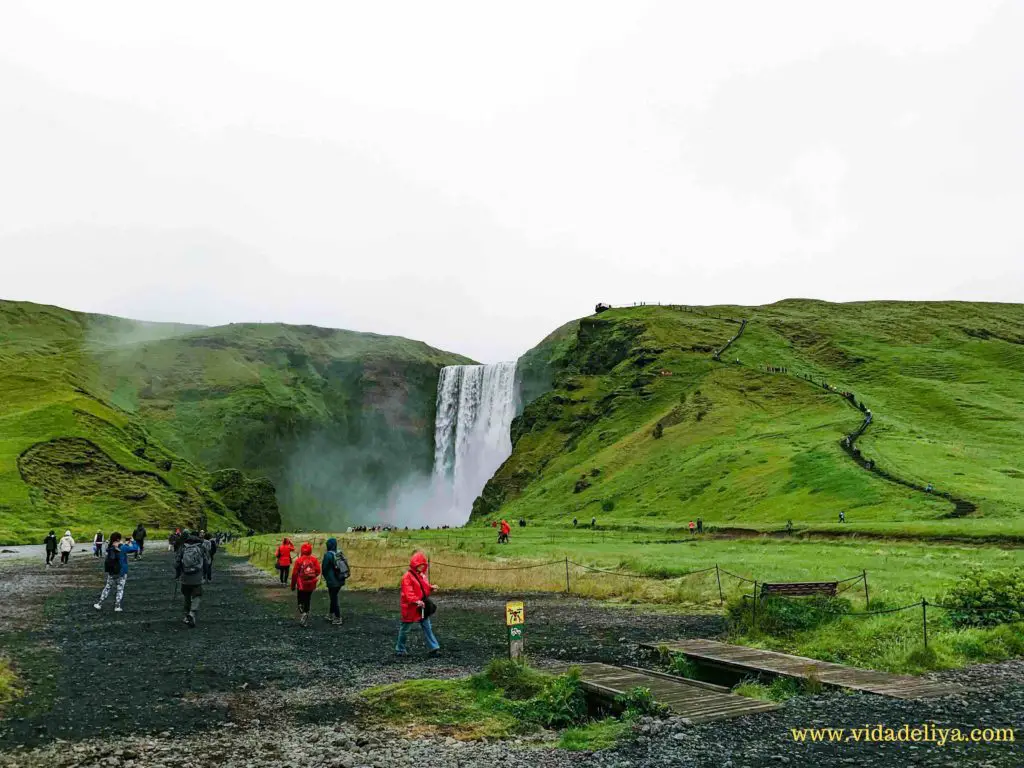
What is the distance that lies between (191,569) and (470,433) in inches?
4464

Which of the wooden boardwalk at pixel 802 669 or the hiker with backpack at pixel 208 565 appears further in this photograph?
the hiker with backpack at pixel 208 565

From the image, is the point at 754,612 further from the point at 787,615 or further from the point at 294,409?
the point at 294,409

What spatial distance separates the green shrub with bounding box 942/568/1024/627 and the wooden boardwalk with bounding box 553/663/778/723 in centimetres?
780

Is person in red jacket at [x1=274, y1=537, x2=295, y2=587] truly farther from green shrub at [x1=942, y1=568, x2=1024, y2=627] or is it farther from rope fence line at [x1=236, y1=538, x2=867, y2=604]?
green shrub at [x1=942, y1=568, x2=1024, y2=627]

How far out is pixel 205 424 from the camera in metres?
155

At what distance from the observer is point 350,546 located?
53.4 metres

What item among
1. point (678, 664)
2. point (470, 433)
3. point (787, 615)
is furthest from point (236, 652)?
point (470, 433)

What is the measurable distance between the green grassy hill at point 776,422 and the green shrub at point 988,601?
2419 centimetres

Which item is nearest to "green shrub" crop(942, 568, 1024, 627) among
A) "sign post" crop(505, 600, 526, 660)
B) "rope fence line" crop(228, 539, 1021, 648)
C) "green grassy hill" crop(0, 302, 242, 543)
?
"rope fence line" crop(228, 539, 1021, 648)

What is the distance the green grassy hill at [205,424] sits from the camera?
97625 mm

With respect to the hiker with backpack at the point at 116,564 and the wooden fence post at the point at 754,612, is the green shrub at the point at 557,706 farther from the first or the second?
the hiker with backpack at the point at 116,564

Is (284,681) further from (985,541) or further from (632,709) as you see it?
(985,541)

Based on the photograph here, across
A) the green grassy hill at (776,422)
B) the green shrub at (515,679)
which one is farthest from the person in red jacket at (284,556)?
the green grassy hill at (776,422)

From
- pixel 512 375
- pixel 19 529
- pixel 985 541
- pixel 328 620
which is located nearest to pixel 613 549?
pixel 985 541
